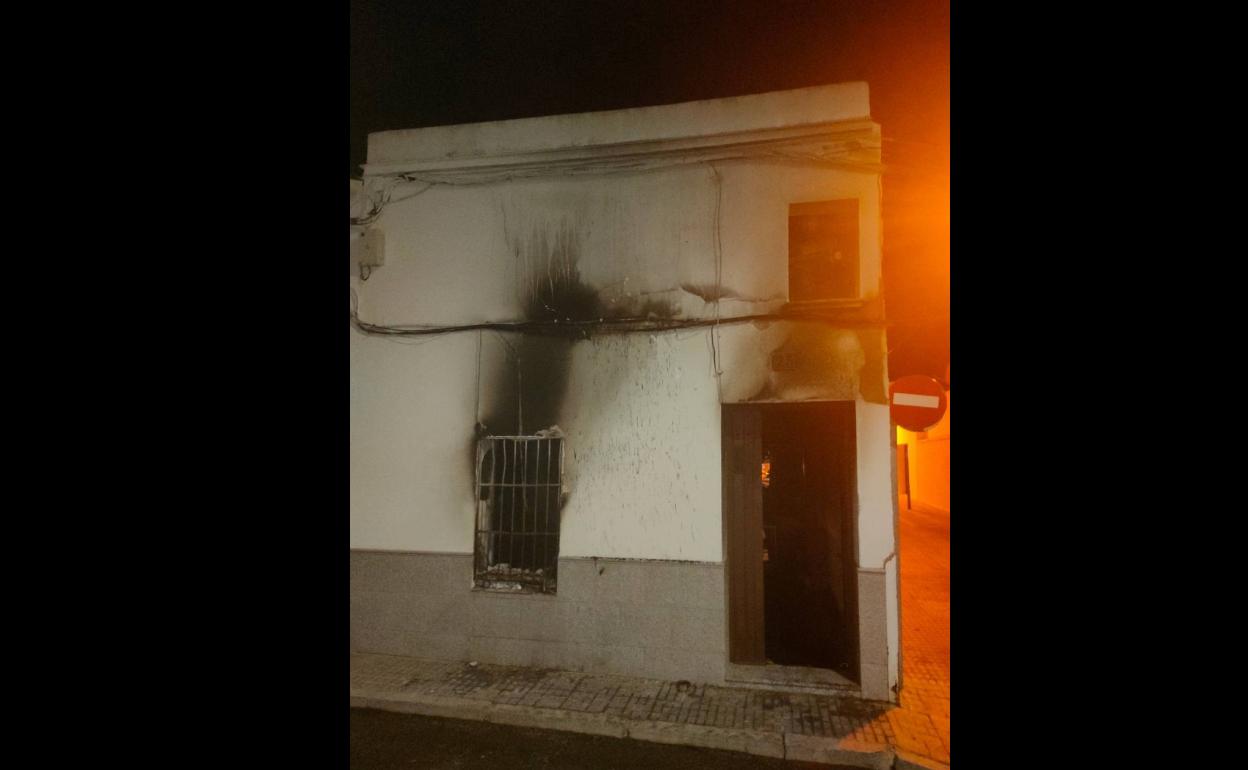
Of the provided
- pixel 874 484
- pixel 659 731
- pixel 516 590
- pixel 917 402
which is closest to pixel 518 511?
pixel 516 590

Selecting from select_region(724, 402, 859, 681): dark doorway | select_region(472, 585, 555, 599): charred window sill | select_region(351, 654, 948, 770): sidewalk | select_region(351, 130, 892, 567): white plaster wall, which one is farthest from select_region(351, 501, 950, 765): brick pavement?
select_region(351, 130, 892, 567): white plaster wall

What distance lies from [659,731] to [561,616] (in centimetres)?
171

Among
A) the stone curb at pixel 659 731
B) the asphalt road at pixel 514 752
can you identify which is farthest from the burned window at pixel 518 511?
the asphalt road at pixel 514 752

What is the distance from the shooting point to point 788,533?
6.50 metres

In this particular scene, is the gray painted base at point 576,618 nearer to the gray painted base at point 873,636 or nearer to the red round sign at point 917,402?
the gray painted base at point 873,636

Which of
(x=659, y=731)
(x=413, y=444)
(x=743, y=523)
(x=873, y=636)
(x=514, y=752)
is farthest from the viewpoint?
(x=413, y=444)

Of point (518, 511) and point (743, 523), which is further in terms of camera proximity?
point (518, 511)

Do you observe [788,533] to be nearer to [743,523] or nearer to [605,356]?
[743,523]

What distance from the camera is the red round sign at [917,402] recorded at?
5676mm

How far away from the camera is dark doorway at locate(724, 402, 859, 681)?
20.6 feet

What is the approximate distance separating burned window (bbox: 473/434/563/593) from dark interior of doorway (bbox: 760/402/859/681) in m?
2.49

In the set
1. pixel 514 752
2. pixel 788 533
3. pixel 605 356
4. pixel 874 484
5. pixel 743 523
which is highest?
pixel 605 356
